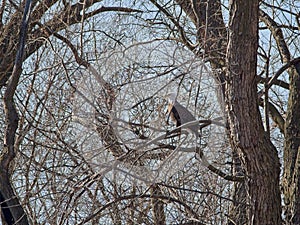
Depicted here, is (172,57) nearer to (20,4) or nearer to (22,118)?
(20,4)

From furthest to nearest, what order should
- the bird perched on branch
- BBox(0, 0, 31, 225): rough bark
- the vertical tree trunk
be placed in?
BBox(0, 0, 31, 225): rough bark < the bird perched on branch < the vertical tree trunk

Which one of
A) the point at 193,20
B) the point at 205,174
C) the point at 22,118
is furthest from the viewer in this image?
the point at 22,118

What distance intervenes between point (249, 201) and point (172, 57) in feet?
3.63

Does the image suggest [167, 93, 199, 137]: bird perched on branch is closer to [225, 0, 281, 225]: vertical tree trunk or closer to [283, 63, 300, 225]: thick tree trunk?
[225, 0, 281, 225]: vertical tree trunk

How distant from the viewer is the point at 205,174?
5164 mm

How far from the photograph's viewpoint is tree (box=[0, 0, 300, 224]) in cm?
464

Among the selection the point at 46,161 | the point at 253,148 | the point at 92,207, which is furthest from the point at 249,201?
the point at 46,161

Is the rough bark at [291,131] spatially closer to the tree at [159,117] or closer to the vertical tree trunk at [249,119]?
the tree at [159,117]

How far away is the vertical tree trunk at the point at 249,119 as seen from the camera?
4.58 meters

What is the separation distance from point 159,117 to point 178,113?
23 centimetres

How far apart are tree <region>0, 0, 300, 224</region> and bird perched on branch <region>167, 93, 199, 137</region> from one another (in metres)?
0.04

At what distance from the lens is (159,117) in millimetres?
4910

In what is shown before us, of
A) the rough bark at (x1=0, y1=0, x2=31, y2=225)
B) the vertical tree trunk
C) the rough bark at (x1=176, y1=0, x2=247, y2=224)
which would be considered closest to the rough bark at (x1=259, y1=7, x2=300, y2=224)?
the rough bark at (x1=176, y1=0, x2=247, y2=224)

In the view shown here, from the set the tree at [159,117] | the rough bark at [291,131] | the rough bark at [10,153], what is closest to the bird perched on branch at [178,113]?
the tree at [159,117]
